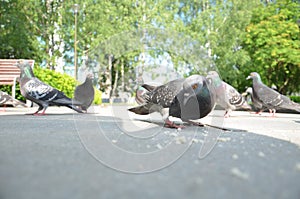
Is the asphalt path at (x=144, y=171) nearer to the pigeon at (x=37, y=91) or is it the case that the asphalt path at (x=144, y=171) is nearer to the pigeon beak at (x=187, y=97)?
the pigeon beak at (x=187, y=97)

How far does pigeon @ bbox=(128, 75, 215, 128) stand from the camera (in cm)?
349

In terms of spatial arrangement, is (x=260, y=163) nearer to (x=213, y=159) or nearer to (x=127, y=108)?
(x=213, y=159)

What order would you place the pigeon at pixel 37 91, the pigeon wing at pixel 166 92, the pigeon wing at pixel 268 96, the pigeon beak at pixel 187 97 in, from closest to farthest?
the pigeon beak at pixel 187 97, the pigeon wing at pixel 166 92, the pigeon at pixel 37 91, the pigeon wing at pixel 268 96

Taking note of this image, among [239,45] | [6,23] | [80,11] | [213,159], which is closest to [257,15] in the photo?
[239,45]

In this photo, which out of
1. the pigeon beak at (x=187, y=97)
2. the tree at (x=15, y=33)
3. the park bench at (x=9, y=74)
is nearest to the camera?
the pigeon beak at (x=187, y=97)

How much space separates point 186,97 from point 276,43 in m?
14.2

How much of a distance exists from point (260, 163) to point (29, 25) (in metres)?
18.5

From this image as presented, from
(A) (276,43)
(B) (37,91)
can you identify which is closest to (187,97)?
(B) (37,91)

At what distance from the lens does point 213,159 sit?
79.7 inches

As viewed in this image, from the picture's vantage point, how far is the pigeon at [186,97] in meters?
3.49

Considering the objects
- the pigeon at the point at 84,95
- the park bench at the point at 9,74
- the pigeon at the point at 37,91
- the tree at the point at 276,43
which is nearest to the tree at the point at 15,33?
the park bench at the point at 9,74

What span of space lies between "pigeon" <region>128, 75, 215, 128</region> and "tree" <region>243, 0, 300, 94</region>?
43.2 ft

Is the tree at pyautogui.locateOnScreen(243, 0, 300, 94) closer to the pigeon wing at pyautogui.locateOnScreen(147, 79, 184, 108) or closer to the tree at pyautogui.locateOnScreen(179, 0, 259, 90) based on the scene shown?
the tree at pyautogui.locateOnScreen(179, 0, 259, 90)

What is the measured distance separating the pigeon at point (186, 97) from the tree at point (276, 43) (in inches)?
519
